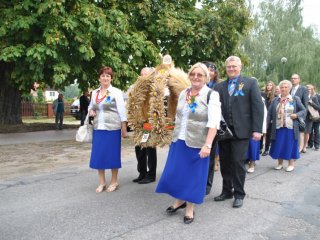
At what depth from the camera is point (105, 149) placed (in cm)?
567

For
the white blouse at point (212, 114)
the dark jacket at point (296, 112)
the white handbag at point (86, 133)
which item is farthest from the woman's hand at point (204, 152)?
the dark jacket at point (296, 112)

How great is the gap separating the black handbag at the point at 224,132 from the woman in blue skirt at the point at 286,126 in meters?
3.08

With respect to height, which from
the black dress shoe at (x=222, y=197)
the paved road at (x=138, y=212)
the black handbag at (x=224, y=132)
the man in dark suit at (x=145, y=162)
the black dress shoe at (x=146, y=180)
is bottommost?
the paved road at (x=138, y=212)

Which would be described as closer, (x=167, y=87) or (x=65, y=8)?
(x=167, y=87)

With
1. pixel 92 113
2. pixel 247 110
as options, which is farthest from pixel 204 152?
pixel 92 113

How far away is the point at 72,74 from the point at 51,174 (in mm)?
5719

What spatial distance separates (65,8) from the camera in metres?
11.6

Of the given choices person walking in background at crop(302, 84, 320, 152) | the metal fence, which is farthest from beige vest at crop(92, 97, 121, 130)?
the metal fence

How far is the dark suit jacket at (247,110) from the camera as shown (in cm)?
515

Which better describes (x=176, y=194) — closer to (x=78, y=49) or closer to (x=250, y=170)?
(x=250, y=170)

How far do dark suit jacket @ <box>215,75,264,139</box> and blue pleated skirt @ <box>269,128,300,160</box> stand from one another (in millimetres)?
3042

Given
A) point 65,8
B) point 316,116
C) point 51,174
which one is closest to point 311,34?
point 316,116

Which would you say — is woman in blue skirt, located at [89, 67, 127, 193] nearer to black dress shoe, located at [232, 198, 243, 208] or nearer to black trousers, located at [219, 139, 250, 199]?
black trousers, located at [219, 139, 250, 199]

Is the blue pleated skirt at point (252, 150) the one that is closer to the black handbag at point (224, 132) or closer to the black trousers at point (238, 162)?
the black trousers at point (238, 162)
